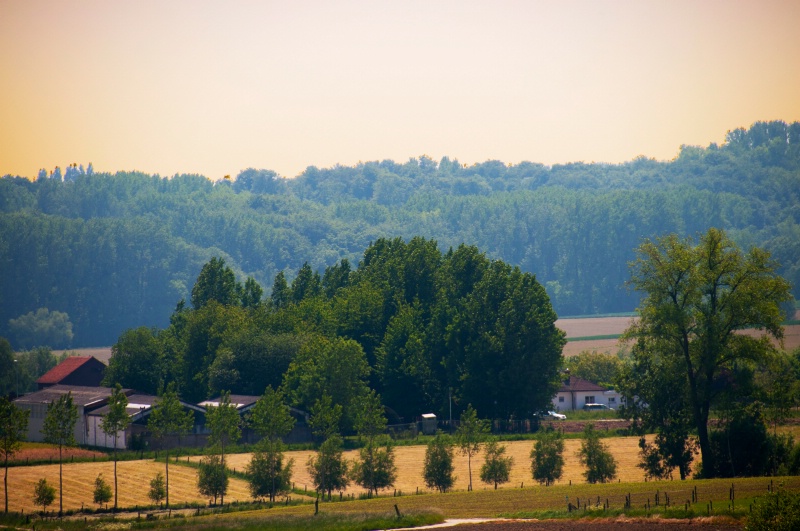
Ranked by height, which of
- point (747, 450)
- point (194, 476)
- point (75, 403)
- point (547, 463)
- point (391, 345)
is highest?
point (391, 345)

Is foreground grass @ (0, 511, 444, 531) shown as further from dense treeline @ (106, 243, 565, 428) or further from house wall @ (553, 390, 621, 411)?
house wall @ (553, 390, 621, 411)

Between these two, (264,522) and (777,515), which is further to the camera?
(264,522)

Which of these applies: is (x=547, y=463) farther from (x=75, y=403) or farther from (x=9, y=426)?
(x=75, y=403)

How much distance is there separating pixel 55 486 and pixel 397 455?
2643cm

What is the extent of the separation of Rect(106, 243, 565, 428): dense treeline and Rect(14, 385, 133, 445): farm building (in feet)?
36.4

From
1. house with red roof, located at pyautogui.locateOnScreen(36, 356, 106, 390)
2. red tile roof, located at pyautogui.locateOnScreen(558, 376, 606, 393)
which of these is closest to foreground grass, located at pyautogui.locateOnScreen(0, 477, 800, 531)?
red tile roof, located at pyautogui.locateOnScreen(558, 376, 606, 393)

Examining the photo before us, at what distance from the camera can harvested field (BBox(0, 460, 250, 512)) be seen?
68188 mm

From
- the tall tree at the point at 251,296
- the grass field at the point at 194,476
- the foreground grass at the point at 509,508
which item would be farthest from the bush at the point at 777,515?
the tall tree at the point at 251,296

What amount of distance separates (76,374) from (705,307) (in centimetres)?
8026

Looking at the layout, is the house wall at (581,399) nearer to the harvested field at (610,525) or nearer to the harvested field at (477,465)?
the harvested field at (477,465)

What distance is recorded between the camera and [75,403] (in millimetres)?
95688

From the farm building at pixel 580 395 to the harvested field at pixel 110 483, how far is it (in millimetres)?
52830

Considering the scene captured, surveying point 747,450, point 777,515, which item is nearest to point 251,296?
point 747,450

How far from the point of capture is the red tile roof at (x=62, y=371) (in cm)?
12597
